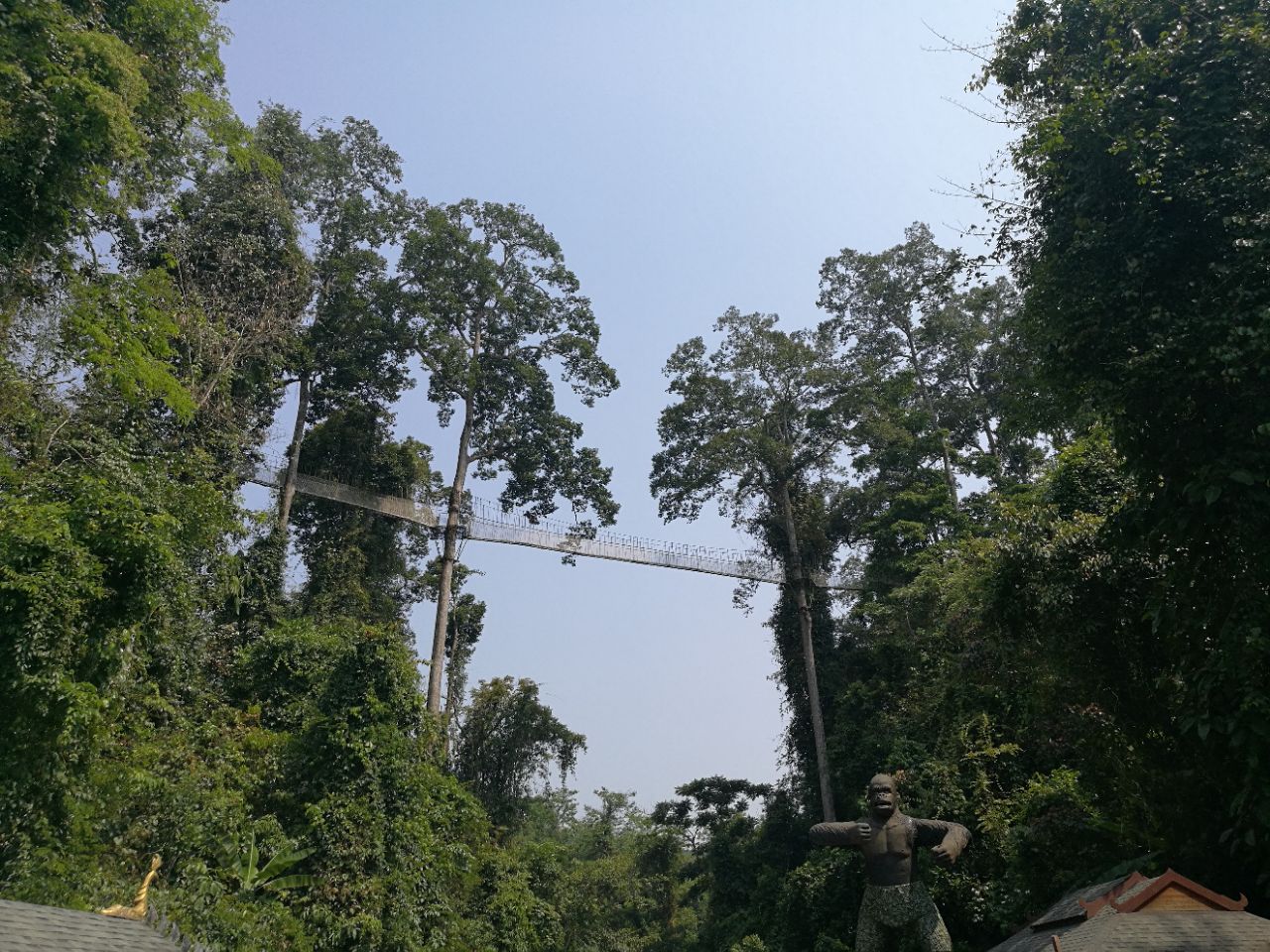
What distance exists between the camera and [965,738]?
43.3ft

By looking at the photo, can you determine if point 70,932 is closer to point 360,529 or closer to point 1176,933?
point 1176,933

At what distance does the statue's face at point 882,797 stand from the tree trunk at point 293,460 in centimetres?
1320

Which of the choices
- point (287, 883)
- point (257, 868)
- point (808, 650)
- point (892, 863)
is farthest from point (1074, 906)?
point (808, 650)

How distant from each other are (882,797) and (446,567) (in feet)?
40.7

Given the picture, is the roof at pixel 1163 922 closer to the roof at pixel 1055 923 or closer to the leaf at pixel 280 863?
the roof at pixel 1055 923

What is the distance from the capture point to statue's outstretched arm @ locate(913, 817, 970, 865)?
20.3 feet

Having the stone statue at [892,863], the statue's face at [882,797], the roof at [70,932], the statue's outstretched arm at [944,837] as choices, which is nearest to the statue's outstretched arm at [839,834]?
the stone statue at [892,863]

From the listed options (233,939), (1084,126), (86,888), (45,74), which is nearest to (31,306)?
(45,74)

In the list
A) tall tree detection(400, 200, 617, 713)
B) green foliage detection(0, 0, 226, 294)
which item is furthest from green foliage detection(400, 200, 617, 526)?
green foliage detection(0, 0, 226, 294)

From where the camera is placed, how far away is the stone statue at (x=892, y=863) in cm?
622

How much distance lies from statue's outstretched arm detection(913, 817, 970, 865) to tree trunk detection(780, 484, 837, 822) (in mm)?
11574

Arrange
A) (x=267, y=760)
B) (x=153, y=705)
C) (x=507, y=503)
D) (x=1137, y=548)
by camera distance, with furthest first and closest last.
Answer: (x=507, y=503) < (x=267, y=760) < (x=153, y=705) < (x=1137, y=548)

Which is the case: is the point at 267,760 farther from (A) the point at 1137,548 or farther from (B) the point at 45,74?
(A) the point at 1137,548

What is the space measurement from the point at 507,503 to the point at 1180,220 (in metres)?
14.5
